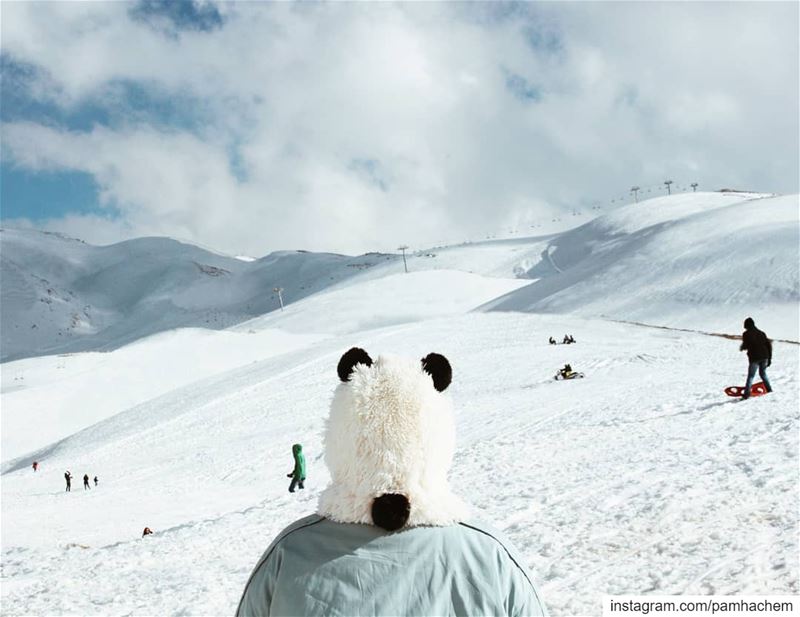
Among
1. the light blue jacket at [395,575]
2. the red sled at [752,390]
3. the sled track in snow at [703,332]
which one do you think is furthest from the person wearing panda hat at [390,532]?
the sled track in snow at [703,332]

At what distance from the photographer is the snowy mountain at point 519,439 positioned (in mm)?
7715

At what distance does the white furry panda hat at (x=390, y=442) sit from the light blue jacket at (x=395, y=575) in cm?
7

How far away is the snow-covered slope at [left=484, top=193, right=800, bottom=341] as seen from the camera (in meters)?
38.6

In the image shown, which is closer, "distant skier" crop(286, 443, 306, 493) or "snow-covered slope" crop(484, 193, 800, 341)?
"distant skier" crop(286, 443, 306, 493)

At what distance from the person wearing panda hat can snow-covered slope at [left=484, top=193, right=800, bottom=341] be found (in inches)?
1396

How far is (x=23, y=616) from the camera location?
26.6 ft

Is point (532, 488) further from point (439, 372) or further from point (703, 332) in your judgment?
point (703, 332)

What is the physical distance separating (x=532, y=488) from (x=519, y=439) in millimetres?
4997

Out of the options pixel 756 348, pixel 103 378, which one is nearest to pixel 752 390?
pixel 756 348

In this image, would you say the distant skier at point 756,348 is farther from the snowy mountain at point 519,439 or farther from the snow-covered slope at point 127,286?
the snow-covered slope at point 127,286

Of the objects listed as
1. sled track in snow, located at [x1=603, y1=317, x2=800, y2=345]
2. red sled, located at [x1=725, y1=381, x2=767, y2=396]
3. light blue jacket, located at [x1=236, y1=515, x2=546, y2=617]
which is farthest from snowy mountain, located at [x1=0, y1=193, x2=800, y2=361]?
light blue jacket, located at [x1=236, y1=515, x2=546, y2=617]

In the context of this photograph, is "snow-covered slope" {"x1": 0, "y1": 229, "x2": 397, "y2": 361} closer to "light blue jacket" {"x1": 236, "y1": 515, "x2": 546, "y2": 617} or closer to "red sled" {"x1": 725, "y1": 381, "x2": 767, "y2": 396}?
"red sled" {"x1": 725, "y1": 381, "x2": 767, "y2": 396}

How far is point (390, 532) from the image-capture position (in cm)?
236

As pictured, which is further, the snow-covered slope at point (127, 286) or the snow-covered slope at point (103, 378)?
the snow-covered slope at point (127, 286)
